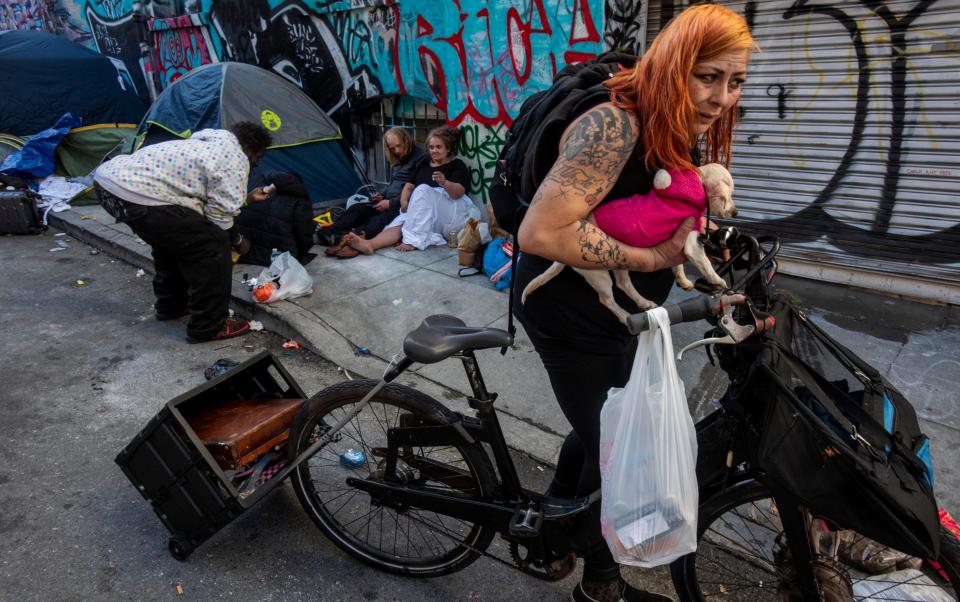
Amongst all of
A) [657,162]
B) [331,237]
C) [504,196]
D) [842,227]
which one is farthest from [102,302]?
[842,227]

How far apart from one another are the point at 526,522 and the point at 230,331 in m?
3.31

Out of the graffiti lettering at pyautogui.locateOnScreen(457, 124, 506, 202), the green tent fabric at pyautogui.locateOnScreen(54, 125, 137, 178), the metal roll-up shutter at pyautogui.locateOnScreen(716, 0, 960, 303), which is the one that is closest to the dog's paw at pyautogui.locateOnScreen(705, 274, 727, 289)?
the metal roll-up shutter at pyautogui.locateOnScreen(716, 0, 960, 303)

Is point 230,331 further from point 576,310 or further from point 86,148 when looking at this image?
point 86,148

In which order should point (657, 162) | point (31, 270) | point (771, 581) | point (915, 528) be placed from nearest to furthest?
point (915, 528) < point (657, 162) < point (771, 581) < point (31, 270)

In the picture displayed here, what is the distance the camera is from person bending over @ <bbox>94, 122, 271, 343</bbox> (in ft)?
13.0

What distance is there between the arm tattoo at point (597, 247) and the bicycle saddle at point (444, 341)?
45 centimetres

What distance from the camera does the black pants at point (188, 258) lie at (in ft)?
13.2

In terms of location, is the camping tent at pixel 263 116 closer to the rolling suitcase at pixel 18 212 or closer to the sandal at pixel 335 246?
the sandal at pixel 335 246

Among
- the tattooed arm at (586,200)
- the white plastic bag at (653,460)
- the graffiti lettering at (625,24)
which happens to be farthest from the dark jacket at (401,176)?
the white plastic bag at (653,460)

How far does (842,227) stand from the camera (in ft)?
15.9

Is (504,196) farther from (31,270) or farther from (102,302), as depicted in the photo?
(31,270)

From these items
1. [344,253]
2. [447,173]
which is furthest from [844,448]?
[447,173]

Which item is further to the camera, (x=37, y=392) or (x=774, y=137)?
(x=774, y=137)

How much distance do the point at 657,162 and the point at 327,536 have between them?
6.48 feet
